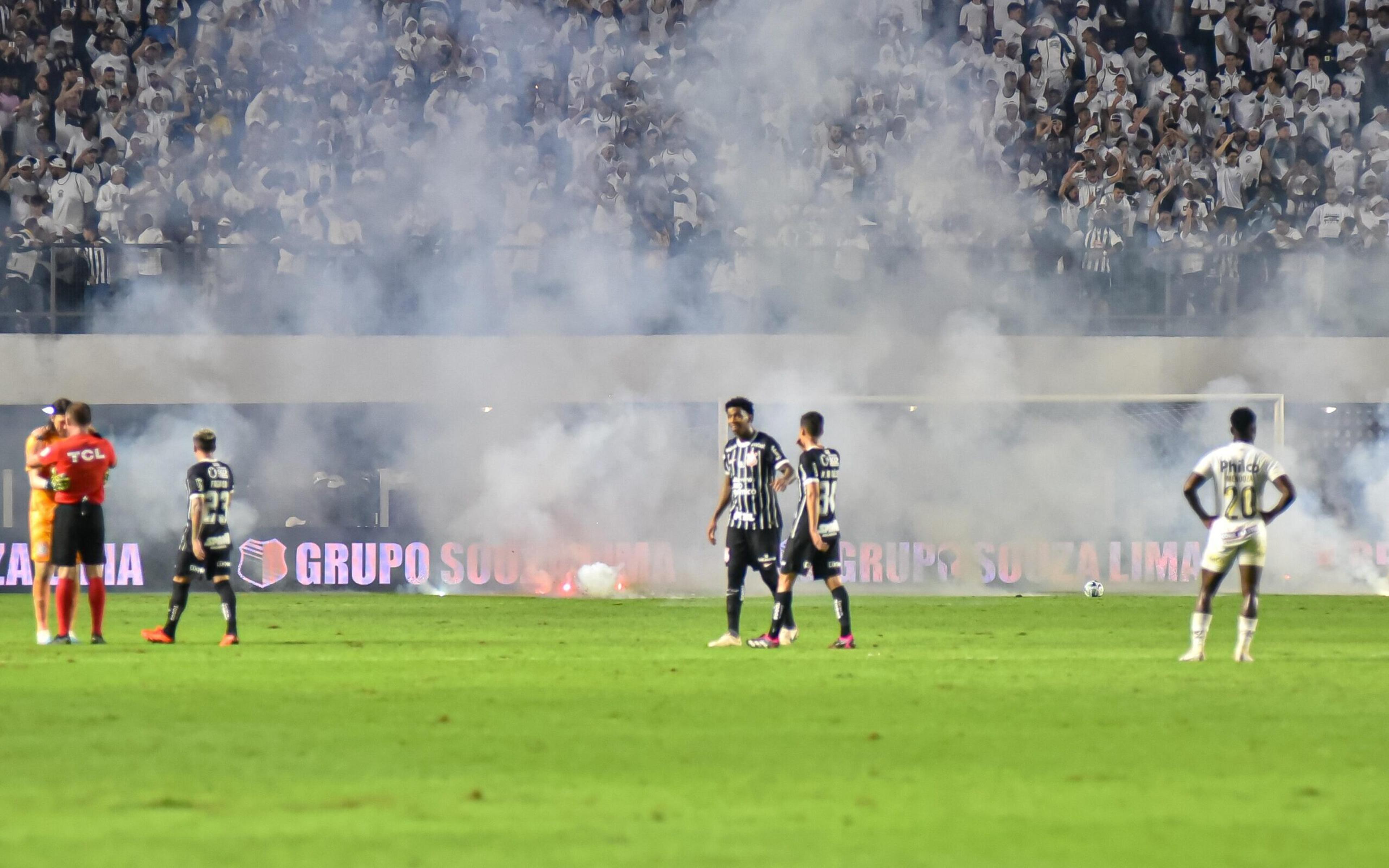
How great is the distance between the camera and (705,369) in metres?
22.8

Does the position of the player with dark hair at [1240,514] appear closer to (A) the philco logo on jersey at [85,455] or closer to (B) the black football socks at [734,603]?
(B) the black football socks at [734,603]

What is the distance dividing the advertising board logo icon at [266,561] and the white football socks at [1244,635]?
1275cm

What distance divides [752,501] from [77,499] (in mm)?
4678

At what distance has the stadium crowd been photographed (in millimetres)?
22906

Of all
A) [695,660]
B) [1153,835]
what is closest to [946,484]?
[695,660]

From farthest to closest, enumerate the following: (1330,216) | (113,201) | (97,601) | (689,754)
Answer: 1. (1330,216)
2. (113,201)
3. (97,601)
4. (689,754)

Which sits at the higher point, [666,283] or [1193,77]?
[1193,77]

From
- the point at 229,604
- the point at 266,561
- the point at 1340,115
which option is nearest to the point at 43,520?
the point at 229,604

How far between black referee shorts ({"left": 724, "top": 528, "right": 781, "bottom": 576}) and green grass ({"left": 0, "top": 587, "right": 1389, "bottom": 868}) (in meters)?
0.60

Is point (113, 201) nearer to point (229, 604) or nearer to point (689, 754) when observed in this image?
point (229, 604)

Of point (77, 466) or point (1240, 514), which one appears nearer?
point (1240, 514)

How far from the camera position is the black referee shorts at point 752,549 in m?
13.3

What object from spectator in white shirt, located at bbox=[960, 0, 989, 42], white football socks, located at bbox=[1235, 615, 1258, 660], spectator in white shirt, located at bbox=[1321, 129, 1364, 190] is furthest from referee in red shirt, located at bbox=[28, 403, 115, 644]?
spectator in white shirt, located at bbox=[1321, 129, 1364, 190]

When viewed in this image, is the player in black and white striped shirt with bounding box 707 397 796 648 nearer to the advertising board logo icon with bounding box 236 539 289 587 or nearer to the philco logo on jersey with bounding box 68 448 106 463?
the philco logo on jersey with bounding box 68 448 106 463
